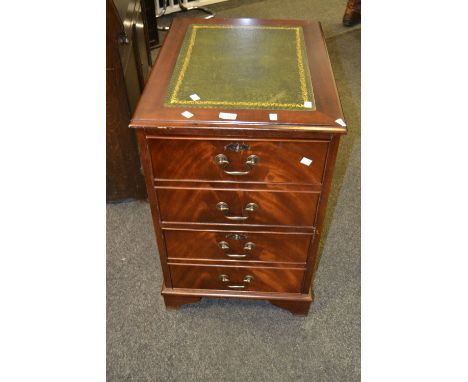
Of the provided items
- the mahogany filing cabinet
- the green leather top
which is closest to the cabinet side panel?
the mahogany filing cabinet

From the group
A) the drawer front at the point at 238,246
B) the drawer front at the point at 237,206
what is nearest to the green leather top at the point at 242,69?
the drawer front at the point at 237,206

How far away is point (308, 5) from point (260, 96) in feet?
9.39

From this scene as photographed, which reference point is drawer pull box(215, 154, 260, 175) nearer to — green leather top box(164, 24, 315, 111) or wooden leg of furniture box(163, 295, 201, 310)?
green leather top box(164, 24, 315, 111)

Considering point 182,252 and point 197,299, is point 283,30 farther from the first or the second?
point 197,299

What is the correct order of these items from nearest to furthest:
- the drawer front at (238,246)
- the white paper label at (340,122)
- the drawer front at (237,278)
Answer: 1. the white paper label at (340,122)
2. the drawer front at (238,246)
3. the drawer front at (237,278)

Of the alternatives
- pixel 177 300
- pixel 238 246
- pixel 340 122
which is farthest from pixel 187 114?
pixel 177 300

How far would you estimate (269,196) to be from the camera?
1117mm

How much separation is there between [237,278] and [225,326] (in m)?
0.22

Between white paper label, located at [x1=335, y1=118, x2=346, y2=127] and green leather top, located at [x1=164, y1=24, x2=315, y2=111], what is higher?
green leather top, located at [x1=164, y1=24, x2=315, y2=111]

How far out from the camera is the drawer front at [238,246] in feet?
4.06

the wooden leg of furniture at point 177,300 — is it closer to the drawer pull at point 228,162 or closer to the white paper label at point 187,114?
the drawer pull at point 228,162

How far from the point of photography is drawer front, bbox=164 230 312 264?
1238 mm

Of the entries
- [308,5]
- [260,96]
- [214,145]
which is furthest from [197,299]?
[308,5]

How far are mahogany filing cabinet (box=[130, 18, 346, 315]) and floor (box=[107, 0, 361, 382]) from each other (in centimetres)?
14
